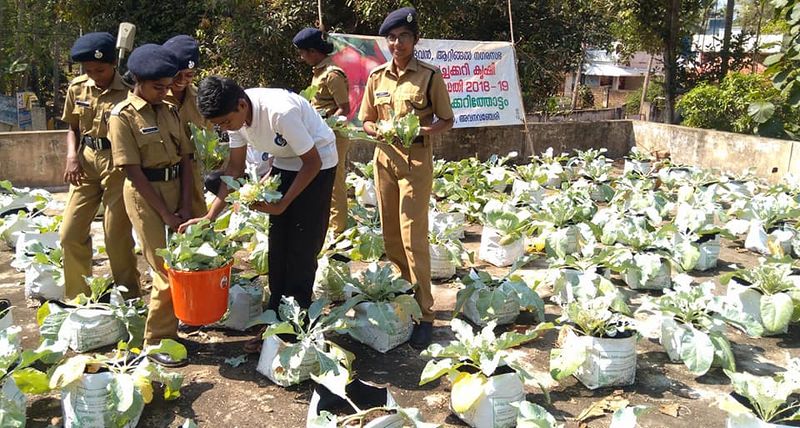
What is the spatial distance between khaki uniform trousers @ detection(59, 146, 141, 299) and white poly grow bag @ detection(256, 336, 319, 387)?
3.53 ft

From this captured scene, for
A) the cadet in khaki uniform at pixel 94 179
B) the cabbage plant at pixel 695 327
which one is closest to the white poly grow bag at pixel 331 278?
the cadet in khaki uniform at pixel 94 179

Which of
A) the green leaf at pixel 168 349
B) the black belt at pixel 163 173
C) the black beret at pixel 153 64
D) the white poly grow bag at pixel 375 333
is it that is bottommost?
the white poly grow bag at pixel 375 333

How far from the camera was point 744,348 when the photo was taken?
12.9 feet

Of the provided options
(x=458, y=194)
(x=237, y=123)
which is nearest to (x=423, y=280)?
(x=237, y=123)

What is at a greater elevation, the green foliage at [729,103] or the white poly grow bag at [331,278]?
the green foliage at [729,103]

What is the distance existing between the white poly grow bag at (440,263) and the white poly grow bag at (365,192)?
82.9 inches

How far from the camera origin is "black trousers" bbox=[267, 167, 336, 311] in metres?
3.45

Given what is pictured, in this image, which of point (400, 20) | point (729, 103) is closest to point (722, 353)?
point (400, 20)

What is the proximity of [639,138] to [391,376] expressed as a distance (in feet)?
27.4

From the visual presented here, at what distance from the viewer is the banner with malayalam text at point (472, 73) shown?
26.6 ft

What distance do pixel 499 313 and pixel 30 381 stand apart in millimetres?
2481

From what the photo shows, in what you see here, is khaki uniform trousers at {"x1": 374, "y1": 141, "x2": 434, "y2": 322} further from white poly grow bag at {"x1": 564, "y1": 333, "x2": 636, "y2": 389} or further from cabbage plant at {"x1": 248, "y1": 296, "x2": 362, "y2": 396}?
white poly grow bag at {"x1": 564, "y1": 333, "x2": 636, "y2": 389}

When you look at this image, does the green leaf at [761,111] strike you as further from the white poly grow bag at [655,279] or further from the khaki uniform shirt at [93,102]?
the khaki uniform shirt at [93,102]

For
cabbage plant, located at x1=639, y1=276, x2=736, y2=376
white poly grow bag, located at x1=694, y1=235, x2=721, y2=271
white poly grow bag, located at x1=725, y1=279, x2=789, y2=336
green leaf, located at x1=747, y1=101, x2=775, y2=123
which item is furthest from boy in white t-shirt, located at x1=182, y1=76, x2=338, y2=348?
green leaf, located at x1=747, y1=101, x2=775, y2=123
